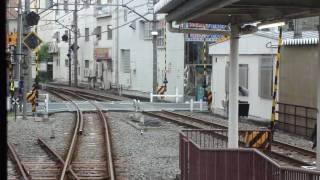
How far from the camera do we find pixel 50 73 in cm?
9300

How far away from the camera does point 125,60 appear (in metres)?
56.8

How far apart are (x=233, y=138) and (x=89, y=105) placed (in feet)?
81.7

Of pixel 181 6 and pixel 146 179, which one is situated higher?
pixel 181 6

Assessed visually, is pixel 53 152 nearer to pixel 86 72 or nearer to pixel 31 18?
pixel 31 18

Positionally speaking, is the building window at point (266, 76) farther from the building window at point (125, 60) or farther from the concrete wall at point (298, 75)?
the building window at point (125, 60)

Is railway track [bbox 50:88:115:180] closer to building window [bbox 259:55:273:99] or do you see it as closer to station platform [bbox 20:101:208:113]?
station platform [bbox 20:101:208:113]

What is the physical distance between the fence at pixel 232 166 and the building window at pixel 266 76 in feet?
49.7

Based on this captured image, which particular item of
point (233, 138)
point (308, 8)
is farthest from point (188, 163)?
point (308, 8)

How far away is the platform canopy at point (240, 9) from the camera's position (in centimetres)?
827

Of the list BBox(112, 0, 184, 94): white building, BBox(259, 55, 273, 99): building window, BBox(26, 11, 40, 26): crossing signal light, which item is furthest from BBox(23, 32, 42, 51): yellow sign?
BBox(112, 0, 184, 94): white building

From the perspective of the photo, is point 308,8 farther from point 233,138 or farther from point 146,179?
point 146,179

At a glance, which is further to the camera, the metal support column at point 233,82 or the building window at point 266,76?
the building window at point 266,76

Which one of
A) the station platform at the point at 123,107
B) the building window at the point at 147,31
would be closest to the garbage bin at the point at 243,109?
the station platform at the point at 123,107

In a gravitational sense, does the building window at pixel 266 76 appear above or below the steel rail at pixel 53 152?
above
